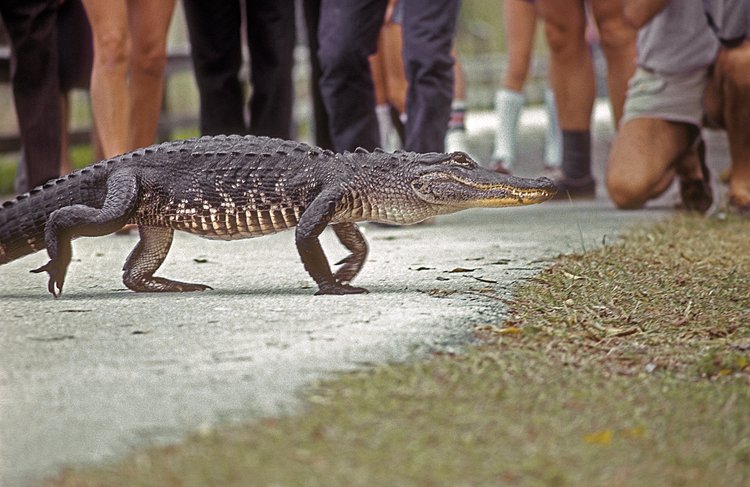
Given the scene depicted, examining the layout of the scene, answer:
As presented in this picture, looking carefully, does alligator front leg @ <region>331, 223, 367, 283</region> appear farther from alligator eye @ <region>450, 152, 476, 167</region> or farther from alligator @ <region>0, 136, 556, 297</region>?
alligator eye @ <region>450, 152, 476, 167</region>

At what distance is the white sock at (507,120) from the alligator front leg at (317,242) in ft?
15.3

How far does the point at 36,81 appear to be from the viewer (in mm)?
6734

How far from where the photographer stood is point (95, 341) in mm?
3746

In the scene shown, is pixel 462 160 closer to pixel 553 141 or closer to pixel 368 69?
pixel 368 69

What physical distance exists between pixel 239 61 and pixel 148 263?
270 centimetres

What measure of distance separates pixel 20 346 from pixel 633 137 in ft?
14.1

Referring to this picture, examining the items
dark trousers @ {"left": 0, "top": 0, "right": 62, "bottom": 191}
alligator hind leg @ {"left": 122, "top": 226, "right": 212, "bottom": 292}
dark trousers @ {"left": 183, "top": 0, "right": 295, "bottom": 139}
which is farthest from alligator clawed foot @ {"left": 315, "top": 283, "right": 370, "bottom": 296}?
dark trousers @ {"left": 183, "top": 0, "right": 295, "bottom": 139}

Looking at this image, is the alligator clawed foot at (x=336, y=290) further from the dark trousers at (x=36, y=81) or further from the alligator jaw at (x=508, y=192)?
the dark trousers at (x=36, y=81)

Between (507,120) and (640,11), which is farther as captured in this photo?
(507,120)

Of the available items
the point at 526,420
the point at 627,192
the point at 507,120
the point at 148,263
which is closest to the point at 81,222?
the point at 148,263

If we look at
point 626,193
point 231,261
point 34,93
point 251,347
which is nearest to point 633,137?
point 626,193

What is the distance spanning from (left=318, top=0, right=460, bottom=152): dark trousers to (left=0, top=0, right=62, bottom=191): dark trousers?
132cm

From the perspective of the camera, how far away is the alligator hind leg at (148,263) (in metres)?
4.78

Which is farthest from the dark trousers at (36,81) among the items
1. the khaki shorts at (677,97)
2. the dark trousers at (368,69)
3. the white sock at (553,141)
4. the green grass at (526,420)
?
the white sock at (553,141)
